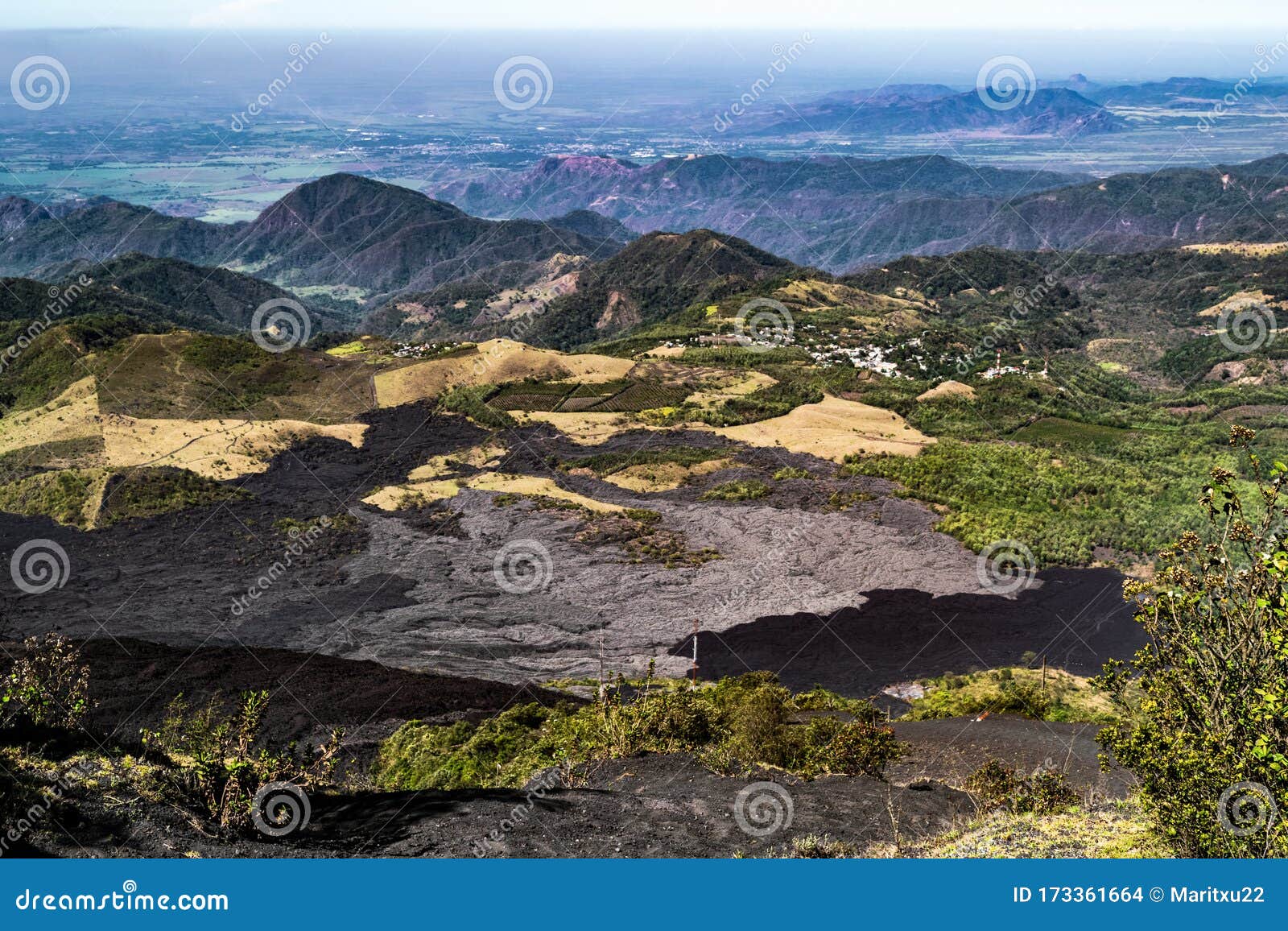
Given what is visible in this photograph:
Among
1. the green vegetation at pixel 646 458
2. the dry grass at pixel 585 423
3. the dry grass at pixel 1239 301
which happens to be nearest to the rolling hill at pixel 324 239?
the dry grass at pixel 1239 301

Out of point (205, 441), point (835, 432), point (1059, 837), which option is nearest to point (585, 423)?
point (835, 432)

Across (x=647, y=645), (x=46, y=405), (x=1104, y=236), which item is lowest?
(x=647, y=645)

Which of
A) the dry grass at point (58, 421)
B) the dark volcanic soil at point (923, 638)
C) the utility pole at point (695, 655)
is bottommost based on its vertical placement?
the dark volcanic soil at point (923, 638)

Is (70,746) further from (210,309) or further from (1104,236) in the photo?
(1104,236)

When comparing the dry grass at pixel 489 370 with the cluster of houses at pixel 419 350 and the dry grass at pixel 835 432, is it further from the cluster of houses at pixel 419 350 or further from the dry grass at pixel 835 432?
the dry grass at pixel 835 432

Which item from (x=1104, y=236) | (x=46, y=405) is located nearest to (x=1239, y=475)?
(x=46, y=405)

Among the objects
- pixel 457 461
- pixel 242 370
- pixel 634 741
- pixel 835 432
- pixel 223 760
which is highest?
pixel 242 370

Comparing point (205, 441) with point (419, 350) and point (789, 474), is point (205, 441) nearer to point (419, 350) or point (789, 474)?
point (419, 350)
